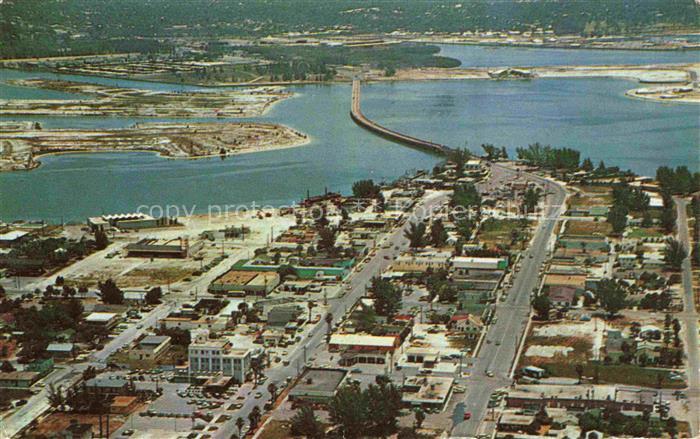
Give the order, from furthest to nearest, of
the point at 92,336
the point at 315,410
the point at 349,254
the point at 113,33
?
the point at 113,33 → the point at 349,254 → the point at 92,336 → the point at 315,410

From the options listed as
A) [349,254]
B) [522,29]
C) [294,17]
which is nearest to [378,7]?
[294,17]

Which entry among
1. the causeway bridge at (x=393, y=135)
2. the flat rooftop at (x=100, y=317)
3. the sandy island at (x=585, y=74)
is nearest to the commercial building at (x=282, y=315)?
the flat rooftop at (x=100, y=317)

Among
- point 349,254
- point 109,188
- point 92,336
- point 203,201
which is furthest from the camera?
point 109,188

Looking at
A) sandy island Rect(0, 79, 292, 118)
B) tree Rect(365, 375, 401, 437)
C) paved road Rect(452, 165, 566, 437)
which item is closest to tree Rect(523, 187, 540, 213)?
paved road Rect(452, 165, 566, 437)

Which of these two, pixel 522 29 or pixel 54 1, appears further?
pixel 522 29

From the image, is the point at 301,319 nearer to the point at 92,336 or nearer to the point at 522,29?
the point at 92,336

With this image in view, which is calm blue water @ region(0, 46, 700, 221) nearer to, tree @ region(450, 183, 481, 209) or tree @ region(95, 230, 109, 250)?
tree @ region(95, 230, 109, 250)

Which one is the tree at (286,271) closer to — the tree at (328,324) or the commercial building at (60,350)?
the tree at (328,324)
